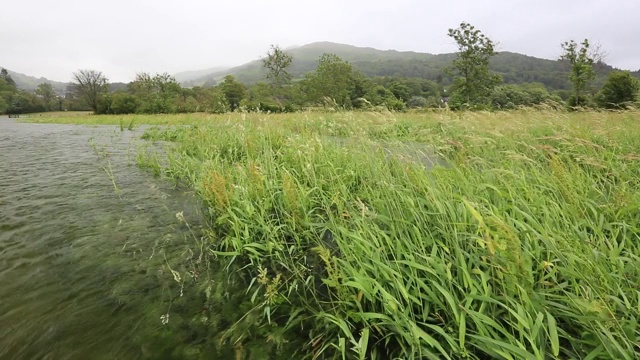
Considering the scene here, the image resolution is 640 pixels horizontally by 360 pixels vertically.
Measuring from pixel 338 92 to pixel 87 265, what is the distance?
55.5 m

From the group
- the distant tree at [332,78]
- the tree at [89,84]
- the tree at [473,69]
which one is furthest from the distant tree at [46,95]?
the tree at [473,69]

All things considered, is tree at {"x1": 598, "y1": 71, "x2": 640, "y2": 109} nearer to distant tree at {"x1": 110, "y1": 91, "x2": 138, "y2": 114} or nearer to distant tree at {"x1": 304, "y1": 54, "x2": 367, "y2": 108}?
distant tree at {"x1": 304, "y1": 54, "x2": 367, "y2": 108}

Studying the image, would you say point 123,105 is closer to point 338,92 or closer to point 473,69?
point 338,92

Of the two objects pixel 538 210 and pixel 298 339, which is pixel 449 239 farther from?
pixel 298 339

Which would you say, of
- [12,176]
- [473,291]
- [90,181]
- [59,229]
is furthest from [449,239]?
[12,176]

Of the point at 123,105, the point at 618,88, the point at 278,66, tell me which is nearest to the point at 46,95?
the point at 123,105

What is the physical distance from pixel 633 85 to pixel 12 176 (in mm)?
58163

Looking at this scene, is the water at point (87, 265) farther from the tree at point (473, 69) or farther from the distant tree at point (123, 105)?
the distant tree at point (123, 105)

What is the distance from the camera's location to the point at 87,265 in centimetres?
339

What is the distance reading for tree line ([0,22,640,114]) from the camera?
1842 centimetres

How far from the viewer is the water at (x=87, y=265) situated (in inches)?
92.7

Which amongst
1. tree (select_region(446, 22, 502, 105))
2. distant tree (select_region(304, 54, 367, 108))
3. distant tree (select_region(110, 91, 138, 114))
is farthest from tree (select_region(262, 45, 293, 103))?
tree (select_region(446, 22, 502, 105))

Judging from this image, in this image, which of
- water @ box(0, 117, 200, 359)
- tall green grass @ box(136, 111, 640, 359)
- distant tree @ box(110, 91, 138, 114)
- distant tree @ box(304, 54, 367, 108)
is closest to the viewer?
tall green grass @ box(136, 111, 640, 359)

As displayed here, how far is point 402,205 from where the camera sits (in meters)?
3.42
